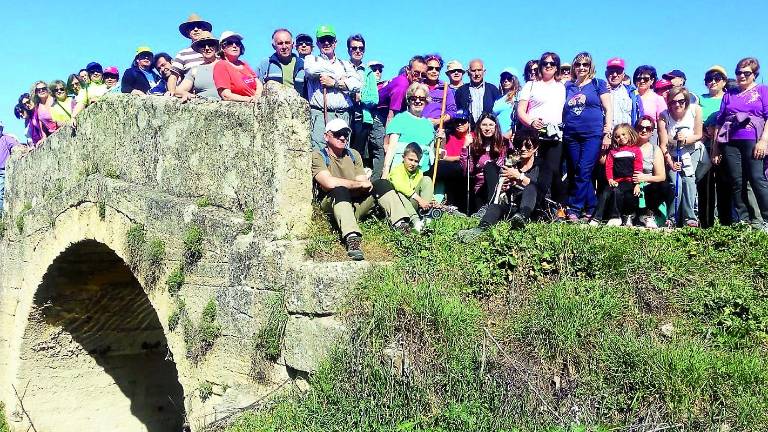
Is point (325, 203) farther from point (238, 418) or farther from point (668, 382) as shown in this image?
point (668, 382)

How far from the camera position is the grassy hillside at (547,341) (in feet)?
14.3

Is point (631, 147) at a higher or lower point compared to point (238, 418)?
higher

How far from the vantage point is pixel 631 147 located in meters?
6.92

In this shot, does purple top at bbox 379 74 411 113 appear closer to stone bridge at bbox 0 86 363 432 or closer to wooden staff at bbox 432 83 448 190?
wooden staff at bbox 432 83 448 190

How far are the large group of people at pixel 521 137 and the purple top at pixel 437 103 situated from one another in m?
0.02

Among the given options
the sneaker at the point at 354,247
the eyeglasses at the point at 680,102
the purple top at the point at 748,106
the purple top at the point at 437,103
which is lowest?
the sneaker at the point at 354,247

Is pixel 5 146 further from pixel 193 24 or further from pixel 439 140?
pixel 439 140

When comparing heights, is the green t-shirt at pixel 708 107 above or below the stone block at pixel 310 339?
above

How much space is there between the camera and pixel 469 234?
5.84 metres

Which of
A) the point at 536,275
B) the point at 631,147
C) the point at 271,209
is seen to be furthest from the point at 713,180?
the point at 271,209

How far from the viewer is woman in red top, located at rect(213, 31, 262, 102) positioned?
7273 millimetres

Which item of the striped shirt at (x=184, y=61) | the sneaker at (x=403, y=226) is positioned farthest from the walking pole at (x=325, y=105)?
the sneaker at (x=403, y=226)

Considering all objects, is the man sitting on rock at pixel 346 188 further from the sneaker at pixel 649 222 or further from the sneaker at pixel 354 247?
the sneaker at pixel 649 222

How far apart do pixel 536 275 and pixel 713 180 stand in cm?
354
